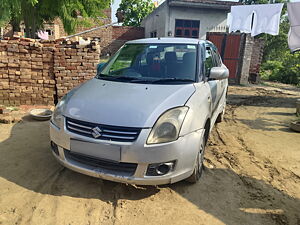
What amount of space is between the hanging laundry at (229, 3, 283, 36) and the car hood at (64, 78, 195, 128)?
9592 millimetres

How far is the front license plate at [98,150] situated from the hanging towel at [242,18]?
10.9m

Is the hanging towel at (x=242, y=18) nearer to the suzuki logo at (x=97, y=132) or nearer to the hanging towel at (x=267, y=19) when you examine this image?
the hanging towel at (x=267, y=19)

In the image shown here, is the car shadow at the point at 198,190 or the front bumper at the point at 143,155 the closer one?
the front bumper at the point at 143,155

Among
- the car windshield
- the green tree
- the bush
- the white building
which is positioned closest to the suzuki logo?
the car windshield

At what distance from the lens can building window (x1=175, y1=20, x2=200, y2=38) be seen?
1598 cm

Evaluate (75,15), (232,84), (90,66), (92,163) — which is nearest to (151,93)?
(92,163)

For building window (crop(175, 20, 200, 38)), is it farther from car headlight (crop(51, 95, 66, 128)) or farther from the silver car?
car headlight (crop(51, 95, 66, 128))

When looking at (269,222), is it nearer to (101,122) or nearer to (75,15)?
(101,122)

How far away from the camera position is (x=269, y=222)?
230cm

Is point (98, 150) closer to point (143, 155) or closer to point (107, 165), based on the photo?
point (107, 165)

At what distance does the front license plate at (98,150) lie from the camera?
2232 mm

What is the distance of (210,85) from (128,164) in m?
1.68

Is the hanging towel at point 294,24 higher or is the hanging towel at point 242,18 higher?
the hanging towel at point 242,18

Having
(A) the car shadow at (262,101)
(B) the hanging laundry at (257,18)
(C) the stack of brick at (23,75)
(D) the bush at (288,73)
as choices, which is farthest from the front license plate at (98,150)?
(D) the bush at (288,73)
